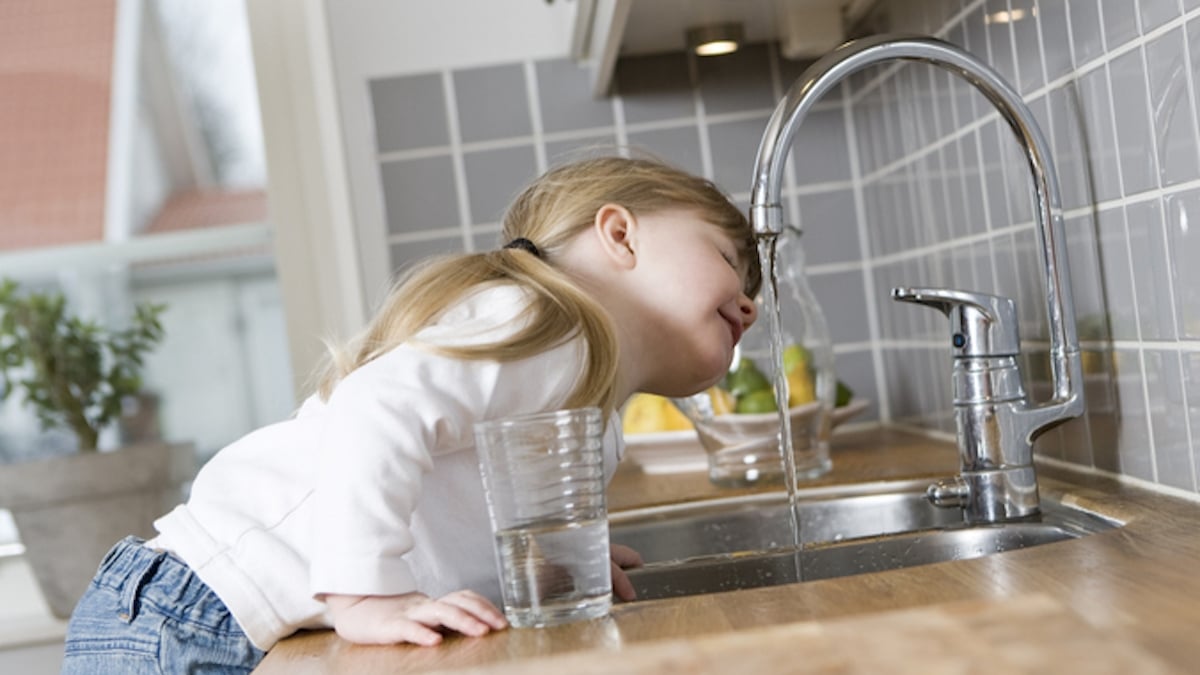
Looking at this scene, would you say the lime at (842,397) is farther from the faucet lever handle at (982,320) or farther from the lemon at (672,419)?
the faucet lever handle at (982,320)

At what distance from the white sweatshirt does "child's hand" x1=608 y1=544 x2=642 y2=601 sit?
9 centimetres

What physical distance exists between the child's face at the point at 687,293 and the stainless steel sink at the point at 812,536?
155 mm

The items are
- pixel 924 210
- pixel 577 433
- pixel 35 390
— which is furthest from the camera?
pixel 35 390

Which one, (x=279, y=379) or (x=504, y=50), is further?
(x=279, y=379)

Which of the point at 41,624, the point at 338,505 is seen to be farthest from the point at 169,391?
the point at 338,505

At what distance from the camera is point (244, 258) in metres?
2.26

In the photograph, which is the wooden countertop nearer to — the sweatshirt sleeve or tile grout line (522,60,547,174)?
the sweatshirt sleeve

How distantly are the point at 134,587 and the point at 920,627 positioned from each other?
639mm

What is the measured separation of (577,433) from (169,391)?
1656 millimetres

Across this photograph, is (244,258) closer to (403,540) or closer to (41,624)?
(41,624)

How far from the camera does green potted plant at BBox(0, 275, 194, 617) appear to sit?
82.9 inches

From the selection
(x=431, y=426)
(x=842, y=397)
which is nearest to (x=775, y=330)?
(x=431, y=426)

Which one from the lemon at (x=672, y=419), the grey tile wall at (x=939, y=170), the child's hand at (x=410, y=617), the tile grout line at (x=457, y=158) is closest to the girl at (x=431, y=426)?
the child's hand at (x=410, y=617)

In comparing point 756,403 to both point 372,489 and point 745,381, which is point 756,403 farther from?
point 372,489
